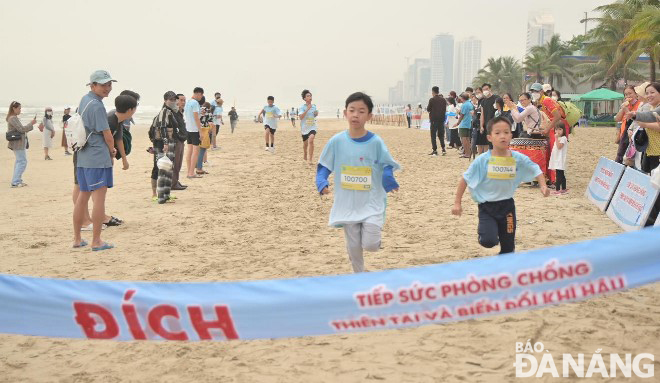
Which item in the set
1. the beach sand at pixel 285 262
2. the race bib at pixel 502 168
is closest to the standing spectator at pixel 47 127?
Result: the beach sand at pixel 285 262

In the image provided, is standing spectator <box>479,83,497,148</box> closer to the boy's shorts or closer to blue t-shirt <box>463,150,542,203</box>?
the boy's shorts

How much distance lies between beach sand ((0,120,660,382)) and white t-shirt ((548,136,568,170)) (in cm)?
59

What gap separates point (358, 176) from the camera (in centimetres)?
490

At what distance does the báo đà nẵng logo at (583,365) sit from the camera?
3.70 meters

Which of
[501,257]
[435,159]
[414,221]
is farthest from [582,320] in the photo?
[435,159]

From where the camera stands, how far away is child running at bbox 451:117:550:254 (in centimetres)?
520

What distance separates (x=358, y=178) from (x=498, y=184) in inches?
51.5

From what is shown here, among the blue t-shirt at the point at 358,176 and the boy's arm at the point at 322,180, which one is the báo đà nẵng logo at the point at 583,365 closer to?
the blue t-shirt at the point at 358,176

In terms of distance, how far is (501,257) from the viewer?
2.75m

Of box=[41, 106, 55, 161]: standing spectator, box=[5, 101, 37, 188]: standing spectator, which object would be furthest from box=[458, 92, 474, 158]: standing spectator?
box=[41, 106, 55, 161]: standing spectator

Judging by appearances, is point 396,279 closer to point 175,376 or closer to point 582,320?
point 175,376

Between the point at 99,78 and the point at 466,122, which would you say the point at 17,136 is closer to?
the point at 99,78

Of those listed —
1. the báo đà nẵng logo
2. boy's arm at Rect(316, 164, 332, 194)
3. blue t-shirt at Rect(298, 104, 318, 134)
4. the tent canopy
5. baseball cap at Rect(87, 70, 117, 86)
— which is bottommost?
the báo đà nẵng logo

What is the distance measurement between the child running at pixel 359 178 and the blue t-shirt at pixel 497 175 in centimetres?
80
